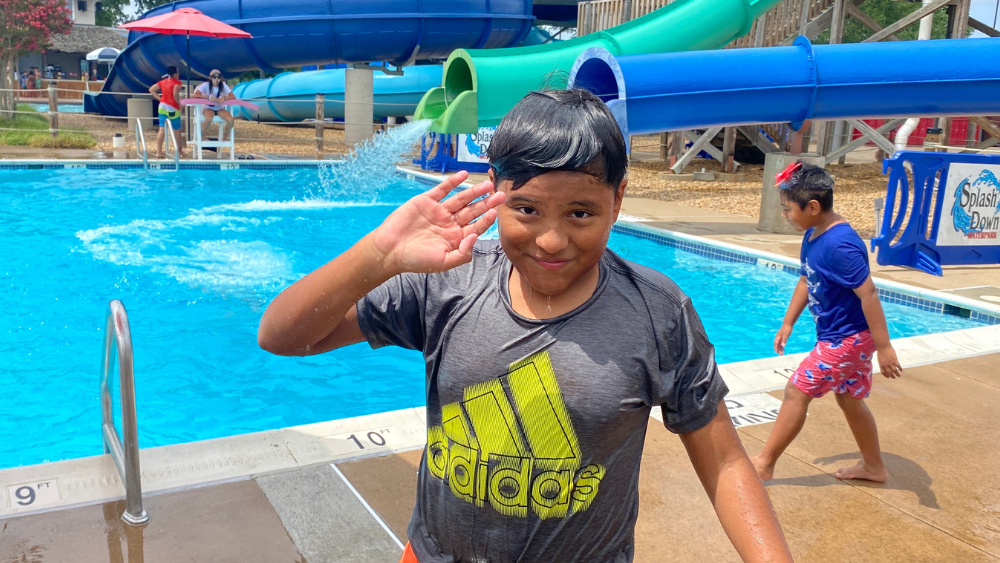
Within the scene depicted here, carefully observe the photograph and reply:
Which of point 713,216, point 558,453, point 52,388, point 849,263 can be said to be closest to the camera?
point 558,453

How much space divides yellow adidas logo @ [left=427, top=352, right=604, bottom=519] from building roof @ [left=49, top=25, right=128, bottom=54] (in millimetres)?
52456

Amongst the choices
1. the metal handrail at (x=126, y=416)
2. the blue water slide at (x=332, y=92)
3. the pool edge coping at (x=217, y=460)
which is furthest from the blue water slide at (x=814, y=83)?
the blue water slide at (x=332, y=92)

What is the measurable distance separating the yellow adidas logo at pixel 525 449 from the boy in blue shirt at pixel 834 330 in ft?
8.34

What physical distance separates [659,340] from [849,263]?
2480 mm

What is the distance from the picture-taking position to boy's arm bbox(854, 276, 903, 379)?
3.61m

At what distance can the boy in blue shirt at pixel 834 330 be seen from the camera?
3.66m

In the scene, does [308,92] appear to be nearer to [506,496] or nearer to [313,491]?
[313,491]

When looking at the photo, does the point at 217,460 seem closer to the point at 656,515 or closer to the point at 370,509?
the point at 370,509

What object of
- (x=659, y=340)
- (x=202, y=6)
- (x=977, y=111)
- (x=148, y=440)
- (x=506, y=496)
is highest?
(x=202, y=6)

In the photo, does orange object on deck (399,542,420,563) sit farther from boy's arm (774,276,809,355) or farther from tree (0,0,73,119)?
tree (0,0,73,119)

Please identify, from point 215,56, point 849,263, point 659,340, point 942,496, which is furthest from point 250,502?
point 215,56

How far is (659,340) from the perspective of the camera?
1.52 m

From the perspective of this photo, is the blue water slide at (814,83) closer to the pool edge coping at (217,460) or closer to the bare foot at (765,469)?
the pool edge coping at (217,460)

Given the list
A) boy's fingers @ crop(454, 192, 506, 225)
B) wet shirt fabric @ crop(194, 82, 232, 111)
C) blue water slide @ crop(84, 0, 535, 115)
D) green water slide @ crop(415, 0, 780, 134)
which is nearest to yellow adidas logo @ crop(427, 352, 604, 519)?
boy's fingers @ crop(454, 192, 506, 225)
